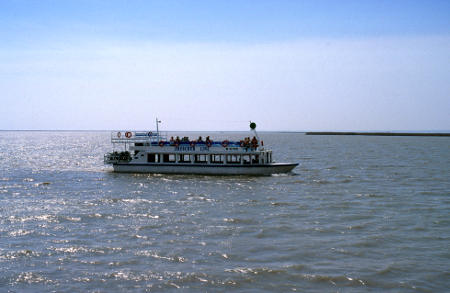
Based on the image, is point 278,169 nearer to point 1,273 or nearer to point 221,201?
point 221,201

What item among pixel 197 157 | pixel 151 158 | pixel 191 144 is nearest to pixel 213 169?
pixel 191 144

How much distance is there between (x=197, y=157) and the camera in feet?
167

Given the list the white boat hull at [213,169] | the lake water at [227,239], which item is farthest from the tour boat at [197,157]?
the lake water at [227,239]

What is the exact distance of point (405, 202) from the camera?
98.6ft

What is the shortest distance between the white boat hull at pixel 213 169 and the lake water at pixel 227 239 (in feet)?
27.3

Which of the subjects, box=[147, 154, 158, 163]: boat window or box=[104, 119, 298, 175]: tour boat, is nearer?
box=[104, 119, 298, 175]: tour boat

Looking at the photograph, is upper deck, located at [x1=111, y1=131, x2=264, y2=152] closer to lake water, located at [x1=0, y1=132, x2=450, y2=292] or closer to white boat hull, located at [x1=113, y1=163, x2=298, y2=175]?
white boat hull, located at [x1=113, y1=163, x2=298, y2=175]

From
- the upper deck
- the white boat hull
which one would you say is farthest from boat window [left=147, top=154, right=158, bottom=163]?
the upper deck

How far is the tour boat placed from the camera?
46.9 m

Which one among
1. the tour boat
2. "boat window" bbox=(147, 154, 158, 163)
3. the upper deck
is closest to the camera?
the tour boat

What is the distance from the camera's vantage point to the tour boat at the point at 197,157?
154 feet

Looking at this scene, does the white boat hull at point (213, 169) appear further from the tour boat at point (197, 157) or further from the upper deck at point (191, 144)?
the upper deck at point (191, 144)

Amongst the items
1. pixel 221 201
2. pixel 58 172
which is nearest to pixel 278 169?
pixel 221 201

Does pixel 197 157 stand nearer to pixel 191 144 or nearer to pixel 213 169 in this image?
pixel 191 144
